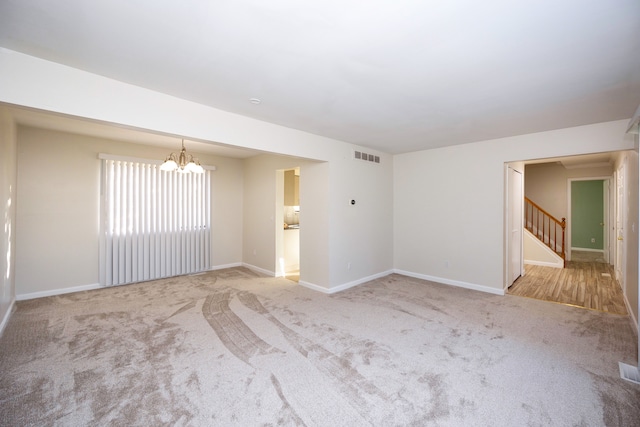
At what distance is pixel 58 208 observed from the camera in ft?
14.4

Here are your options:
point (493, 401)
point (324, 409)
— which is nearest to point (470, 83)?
point (493, 401)

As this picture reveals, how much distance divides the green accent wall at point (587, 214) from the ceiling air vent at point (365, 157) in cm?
683

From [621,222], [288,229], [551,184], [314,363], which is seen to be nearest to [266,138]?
[314,363]

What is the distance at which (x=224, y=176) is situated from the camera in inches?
247

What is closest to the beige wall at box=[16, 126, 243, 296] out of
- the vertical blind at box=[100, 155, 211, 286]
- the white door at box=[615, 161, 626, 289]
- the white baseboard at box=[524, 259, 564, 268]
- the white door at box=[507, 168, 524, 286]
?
the vertical blind at box=[100, 155, 211, 286]

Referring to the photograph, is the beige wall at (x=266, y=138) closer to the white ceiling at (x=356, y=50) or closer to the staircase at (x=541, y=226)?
the white ceiling at (x=356, y=50)

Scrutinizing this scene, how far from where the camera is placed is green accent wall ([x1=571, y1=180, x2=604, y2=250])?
7.85 m

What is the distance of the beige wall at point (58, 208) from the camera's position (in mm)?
4152

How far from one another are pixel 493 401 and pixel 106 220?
5803mm

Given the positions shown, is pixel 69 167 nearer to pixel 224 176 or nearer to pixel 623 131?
pixel 224 176

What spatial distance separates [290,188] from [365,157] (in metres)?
2.21

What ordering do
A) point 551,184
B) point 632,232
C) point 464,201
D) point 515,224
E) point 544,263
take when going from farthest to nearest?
point 551,184
point 544,263
point 515,224
point 464,201
point 632,232

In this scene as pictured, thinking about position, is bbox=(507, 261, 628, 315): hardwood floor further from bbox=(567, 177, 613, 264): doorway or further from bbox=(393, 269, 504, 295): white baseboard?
bbox=(567, 177, 613, 264): doorway

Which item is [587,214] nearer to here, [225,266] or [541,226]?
[541,226]
